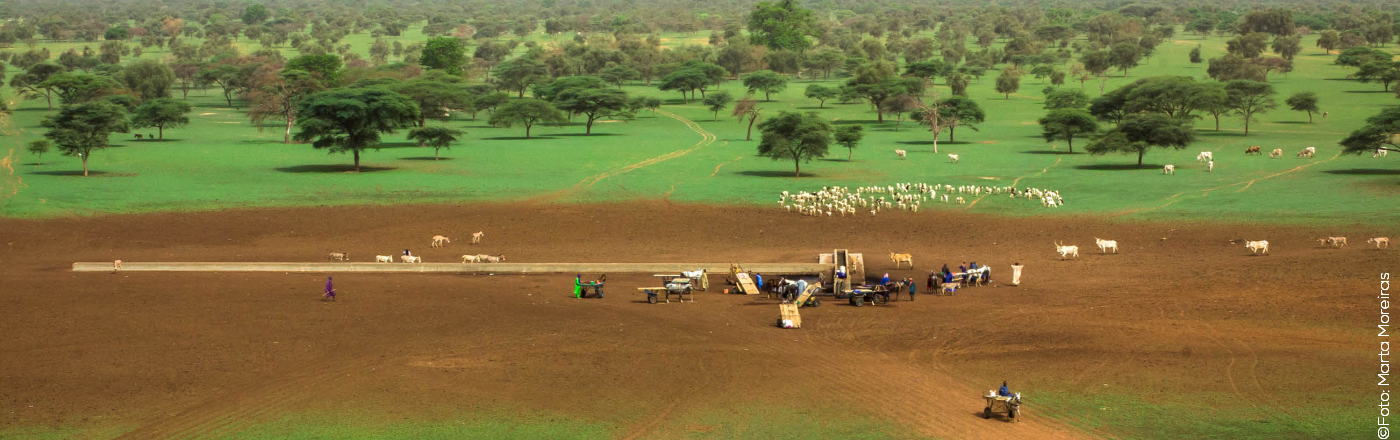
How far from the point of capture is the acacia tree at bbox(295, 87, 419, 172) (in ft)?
231

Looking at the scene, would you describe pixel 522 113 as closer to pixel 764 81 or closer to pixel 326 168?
pixel 326 168

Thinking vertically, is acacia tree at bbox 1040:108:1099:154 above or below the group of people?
above

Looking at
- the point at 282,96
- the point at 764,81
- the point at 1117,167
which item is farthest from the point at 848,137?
the point at 282,96

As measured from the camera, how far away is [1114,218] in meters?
50.7

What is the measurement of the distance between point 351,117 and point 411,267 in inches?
1325

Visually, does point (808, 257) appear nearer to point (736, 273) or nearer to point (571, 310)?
point (736, 273)

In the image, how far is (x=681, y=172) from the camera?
7044cm

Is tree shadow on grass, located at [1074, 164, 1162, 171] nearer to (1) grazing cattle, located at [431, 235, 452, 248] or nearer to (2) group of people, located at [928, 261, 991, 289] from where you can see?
(2) group of people, located at [928, 261, 991, 289]

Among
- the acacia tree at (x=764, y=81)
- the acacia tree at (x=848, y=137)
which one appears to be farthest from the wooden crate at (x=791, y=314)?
the acacia tree at (x=764, y=81)

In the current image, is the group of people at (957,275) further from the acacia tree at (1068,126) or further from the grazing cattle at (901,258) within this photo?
the acacia tree at (1068,126)

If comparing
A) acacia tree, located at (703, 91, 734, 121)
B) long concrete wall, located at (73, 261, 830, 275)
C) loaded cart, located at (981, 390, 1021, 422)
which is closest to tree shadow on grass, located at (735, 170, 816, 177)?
long concrete wall, located at (73, 261, 830, 275)

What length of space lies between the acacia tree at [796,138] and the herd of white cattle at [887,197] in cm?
618

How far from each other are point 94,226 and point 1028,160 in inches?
2164

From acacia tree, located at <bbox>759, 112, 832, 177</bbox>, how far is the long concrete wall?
28.8 metres
